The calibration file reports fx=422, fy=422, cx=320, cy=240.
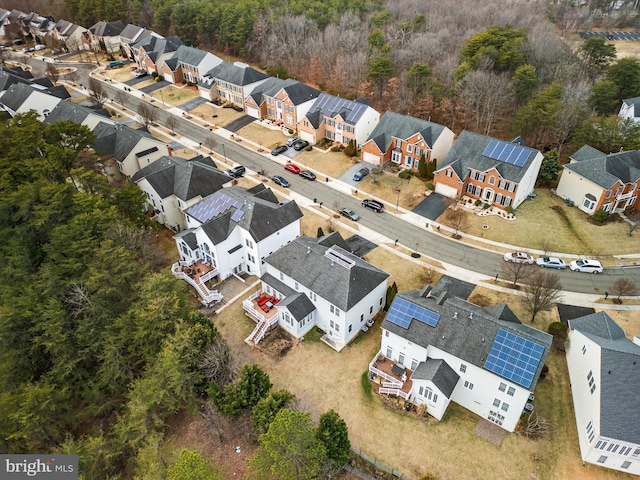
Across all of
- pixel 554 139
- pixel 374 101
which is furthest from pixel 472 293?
pixel 374 101

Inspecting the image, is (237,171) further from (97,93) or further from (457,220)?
(97,93)

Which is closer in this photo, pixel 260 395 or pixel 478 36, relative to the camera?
pixel 260 395

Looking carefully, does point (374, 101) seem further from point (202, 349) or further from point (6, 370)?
point (6, 370)

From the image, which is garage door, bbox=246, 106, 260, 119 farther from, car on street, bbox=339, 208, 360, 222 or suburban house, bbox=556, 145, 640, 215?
suburban house, bbox=556, 145, 640, 215

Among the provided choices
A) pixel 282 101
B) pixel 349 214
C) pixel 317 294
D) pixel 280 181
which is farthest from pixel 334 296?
pixel 282 101

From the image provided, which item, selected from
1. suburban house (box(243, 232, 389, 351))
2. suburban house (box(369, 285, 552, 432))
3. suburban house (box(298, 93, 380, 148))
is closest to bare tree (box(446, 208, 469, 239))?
suburban house (box(243, 232, 389, 351))

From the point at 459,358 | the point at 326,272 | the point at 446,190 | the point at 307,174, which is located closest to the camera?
the point at 459,358
